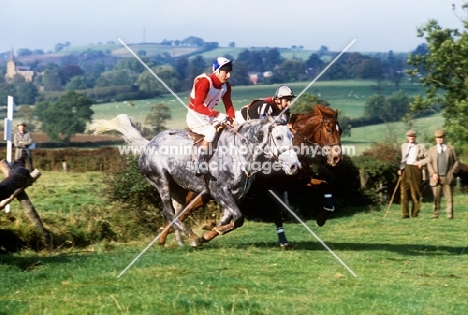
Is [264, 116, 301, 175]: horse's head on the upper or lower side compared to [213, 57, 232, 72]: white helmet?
lower

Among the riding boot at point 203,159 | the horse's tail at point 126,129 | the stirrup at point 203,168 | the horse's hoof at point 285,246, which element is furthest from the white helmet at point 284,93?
the horse's tail at point 126,129

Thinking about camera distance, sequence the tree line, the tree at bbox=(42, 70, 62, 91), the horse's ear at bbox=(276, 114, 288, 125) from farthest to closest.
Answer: the tree at bbox=(42, 70, 62, 91) → the tree line → the horse's ear at bbox=(276, 114, 288, 125)

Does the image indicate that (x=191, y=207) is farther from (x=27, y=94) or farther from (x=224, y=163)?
(x=27, y=94)

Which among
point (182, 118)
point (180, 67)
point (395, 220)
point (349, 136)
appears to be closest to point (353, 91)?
point (180, 67)

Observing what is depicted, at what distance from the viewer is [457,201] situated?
30.4m

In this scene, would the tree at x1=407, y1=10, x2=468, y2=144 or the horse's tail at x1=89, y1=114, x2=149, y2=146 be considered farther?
the tree at x1=407, y1=10, x2=468, y2=144

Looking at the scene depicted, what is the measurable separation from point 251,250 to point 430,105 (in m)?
29.3

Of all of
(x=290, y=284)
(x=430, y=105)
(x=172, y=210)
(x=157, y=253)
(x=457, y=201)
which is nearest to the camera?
(x=290, y=284)

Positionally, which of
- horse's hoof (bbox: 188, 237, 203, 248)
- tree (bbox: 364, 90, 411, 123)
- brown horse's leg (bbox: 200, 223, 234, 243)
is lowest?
tree (bbox: 364, 90, 411, 123)

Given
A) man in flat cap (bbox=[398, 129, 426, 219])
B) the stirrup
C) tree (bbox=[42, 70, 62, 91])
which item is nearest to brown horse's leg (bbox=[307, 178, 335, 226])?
the stirrup

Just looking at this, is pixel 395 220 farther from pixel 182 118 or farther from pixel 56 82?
pixel 56 82

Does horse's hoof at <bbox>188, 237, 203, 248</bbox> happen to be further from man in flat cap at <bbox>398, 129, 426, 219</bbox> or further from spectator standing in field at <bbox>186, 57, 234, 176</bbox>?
man in flat cap at <bbox>398, 129, 426, 219</bbox>

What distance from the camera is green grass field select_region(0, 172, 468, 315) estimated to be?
959cm

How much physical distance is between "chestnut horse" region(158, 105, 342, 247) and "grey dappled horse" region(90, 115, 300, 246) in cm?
44
